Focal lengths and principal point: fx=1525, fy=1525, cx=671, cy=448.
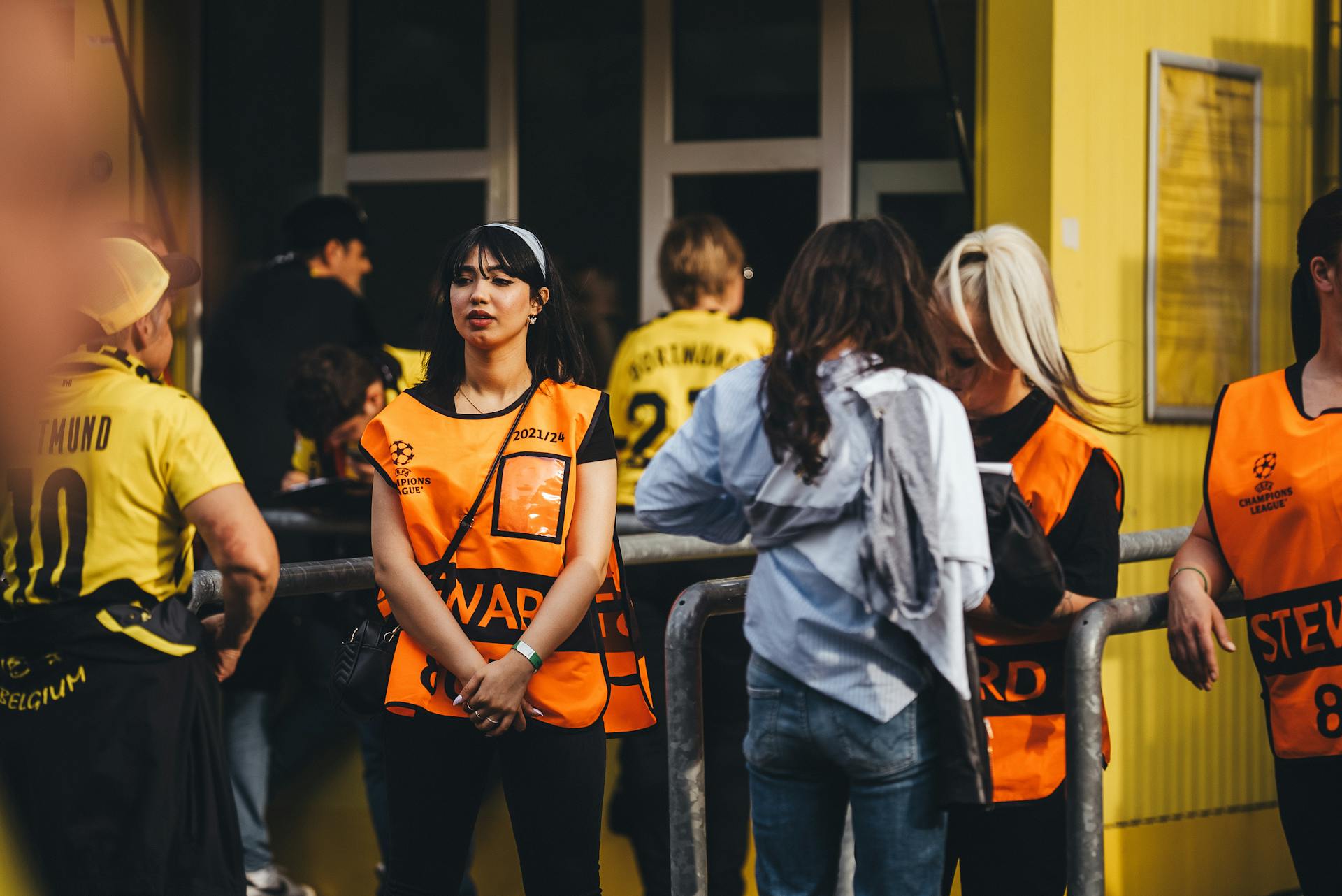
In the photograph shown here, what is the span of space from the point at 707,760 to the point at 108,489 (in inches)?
79.7

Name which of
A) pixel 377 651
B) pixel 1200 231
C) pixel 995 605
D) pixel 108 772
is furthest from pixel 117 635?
pixel 1200 231

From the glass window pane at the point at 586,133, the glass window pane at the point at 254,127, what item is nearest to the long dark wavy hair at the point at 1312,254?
the glass window pane at the point at 586,133

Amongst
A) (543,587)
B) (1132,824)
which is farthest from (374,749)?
(1132,824)

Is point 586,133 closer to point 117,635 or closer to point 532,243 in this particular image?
point 532,243

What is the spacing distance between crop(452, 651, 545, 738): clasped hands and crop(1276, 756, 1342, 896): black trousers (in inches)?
49.8

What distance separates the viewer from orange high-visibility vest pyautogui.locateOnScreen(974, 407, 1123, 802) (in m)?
2.61

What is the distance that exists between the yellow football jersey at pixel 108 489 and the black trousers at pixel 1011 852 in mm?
1411

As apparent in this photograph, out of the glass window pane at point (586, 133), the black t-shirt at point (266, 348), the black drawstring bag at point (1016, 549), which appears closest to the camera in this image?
the black drawstring bag at point (1016, 549)

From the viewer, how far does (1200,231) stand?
4723 mm

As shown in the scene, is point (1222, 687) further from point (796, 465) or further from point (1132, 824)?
point (796, 465)

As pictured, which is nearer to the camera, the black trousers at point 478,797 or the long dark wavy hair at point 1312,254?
the long dark wavy hair at point 1312,254

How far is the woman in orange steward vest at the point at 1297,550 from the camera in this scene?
94.7 inches

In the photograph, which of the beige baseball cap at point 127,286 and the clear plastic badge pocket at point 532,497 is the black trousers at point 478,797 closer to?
the clear plastic badge pocket at point 532,497

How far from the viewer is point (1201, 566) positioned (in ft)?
8.70
